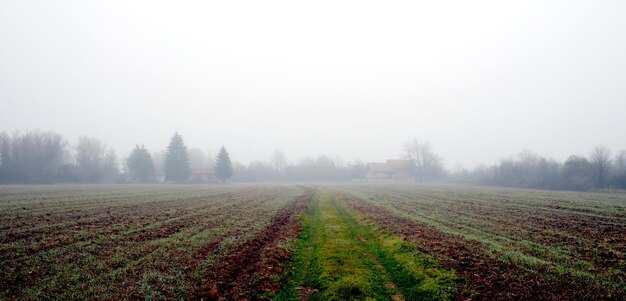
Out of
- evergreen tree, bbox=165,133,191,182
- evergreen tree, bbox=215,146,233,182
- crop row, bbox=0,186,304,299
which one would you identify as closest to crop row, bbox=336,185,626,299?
crop row, bbox=0,186,304,299

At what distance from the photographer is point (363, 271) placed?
36.8 ft

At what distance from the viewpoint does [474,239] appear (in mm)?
15234

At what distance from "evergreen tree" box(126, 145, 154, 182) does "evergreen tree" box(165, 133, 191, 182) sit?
9.33 meters

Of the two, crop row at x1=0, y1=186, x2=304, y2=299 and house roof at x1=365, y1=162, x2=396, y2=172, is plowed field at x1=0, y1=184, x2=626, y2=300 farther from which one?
house roof at x1=365, y1=162, x2=396, y2=172

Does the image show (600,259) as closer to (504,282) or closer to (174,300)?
(504,282)

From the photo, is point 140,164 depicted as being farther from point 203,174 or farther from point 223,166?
point 223,166

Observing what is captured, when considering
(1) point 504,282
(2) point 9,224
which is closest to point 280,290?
(1) point 504,282

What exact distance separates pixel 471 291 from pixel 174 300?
8411 mm

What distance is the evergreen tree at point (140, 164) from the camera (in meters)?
109

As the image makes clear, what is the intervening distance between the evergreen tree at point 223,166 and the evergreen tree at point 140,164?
Answer: 2359cm

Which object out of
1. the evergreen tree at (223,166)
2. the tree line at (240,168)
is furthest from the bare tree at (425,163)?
the evergreen tree at (223,166)

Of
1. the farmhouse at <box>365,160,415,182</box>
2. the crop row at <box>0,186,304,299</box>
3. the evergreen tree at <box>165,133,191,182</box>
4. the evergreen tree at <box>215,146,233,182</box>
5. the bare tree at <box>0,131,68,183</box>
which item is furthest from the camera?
the farmhouse at <box>365,160,415,182</box>

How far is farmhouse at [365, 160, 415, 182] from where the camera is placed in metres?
136

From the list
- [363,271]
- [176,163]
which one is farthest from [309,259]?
[176,163]
